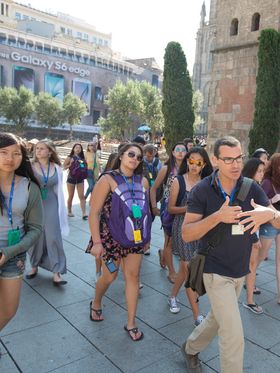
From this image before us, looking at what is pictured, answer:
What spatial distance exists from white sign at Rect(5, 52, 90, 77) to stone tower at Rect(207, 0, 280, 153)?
50538mm

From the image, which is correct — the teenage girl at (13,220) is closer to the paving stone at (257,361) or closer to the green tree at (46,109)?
the paving stone at (257,361)

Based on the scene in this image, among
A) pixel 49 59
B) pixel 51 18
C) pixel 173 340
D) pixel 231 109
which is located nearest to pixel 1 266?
pixel 173 340

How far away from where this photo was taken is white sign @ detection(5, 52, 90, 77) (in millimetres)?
57828

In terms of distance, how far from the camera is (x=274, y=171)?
4.72 metres

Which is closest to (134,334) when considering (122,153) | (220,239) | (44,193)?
(220,239)

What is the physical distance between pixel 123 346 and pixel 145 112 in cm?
3976

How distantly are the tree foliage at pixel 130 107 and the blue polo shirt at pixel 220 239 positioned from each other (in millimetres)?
39152

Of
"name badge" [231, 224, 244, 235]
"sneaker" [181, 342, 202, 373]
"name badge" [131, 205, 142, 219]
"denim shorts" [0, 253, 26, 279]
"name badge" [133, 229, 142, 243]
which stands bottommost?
"sneaker" [181, 342, 202, 373]

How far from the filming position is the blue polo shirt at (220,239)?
263cm

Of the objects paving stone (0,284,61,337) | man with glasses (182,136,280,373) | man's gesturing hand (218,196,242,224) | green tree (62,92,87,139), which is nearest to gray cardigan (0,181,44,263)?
man with glasses (182,136,280,373)

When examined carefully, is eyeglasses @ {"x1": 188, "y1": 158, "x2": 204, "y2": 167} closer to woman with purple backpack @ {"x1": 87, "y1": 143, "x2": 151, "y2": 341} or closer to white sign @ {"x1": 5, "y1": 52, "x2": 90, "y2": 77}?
woman with purple backpack @ {"x1": 87, "y1": 143, "x2": 151, "y2": 341}

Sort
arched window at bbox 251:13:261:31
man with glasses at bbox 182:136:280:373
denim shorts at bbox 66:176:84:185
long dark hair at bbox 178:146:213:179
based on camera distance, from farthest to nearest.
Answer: arched window at bbox 251:13:261:31 → denim shorts at bbox 66:176:84:185 → long dark hair at bbox 178:146:213:179 → man with glasses at bbox 182:136:280:373

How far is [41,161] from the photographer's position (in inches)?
198

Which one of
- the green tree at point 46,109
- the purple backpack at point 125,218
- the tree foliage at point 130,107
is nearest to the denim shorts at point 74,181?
the purple backpack at point 125,218
